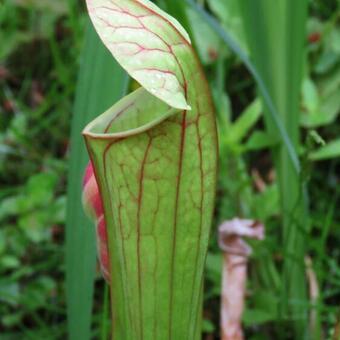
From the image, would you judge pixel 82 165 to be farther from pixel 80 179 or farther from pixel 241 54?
pixel 241 54

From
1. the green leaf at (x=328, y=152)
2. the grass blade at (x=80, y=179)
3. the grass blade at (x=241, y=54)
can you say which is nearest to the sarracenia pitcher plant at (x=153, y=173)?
the grass blade at (x=80, y=179)

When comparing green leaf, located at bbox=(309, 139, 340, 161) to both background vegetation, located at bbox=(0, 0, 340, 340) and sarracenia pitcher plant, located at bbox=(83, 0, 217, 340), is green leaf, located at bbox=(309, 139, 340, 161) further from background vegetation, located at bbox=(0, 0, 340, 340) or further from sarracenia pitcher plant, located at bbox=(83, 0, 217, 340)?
sarracenia pitcher plant, located at bbox=(83, 0, 217, 340)

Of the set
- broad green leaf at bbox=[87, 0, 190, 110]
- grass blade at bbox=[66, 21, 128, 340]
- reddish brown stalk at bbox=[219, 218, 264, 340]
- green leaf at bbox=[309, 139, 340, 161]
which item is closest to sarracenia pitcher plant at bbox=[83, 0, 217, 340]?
broad green leaf at bbox=[87, 0, 190, 110]

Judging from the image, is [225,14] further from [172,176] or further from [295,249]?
[172,176]

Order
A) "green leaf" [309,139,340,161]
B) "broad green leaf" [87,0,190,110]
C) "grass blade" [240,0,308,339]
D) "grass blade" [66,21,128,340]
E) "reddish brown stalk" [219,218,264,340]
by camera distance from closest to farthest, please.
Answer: "broad green leaf" [87,0,190,110] → "grass blade" [66,21,128,340] → "reddish brown stalk" [219,218,264,340] → "grass blade" [240,0,308,339] → "green leaf" [309,139,340,161]

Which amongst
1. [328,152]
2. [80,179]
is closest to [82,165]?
[80,179]
